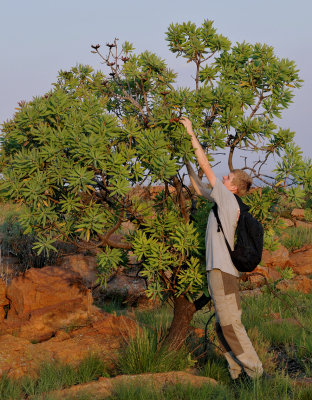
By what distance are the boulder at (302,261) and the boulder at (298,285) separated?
1.42 m

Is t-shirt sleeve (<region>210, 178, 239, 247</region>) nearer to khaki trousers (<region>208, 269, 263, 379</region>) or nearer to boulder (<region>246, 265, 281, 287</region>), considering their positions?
khaki trousers (<region>208, 269, 263, 379</region>)

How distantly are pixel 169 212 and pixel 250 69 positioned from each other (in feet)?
7.30

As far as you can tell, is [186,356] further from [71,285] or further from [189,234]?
[71,285]

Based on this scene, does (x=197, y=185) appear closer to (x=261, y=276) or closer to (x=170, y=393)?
(x=170, y=393)

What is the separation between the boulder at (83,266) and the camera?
35.0 feet

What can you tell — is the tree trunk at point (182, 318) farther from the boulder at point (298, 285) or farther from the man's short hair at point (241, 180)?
the boulder at point (298, 285)

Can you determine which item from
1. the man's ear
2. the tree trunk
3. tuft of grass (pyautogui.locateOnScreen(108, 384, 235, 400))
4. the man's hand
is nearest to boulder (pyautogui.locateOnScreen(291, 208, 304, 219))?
the tree trunk

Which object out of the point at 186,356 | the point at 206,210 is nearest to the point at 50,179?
the point at 206,210

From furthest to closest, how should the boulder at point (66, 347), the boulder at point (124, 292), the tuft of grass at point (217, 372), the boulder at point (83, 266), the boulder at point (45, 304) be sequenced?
the boulder at point (83, 266) < the boulder at point (124, 292) < the boulder at point (45, 304) < the boulder at point (66, 347) < the tuft of grass at point (217, 372)

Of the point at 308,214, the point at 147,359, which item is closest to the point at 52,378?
the point at 147,359

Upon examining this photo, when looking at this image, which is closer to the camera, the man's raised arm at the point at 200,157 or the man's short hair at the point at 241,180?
the man's raised arm at the point at 200,157

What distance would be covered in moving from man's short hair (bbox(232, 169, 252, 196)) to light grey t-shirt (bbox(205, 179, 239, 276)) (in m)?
0.31

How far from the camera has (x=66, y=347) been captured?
6.46 metres

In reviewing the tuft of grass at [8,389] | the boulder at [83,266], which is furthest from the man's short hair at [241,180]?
the boulder at [83,266]
